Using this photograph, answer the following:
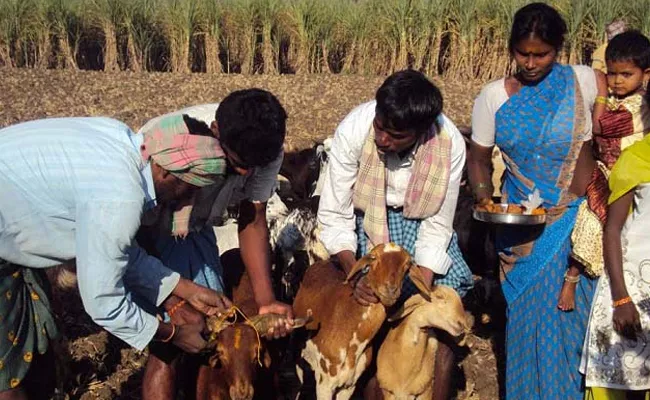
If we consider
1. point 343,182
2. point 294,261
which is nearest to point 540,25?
point 343,182

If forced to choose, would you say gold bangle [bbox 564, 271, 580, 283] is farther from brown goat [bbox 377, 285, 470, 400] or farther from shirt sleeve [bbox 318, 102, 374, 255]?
shirt sleeve [bbox 318, 102, 374, 255]

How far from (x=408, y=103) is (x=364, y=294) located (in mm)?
1032

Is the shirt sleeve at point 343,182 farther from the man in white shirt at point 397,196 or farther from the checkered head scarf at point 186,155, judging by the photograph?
the checkered head scarf at point 186,155

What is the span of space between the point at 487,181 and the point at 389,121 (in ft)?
3.63

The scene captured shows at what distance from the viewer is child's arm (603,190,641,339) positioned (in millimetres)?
4277

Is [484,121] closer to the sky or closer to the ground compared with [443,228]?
closer to the sky

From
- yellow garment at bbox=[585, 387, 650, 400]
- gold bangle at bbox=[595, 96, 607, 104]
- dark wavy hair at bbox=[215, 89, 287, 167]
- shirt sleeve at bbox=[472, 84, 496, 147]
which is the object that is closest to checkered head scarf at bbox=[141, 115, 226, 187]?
dark wavy hair at bbox=[215, 89, 287, 167]

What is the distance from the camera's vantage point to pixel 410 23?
789 inches

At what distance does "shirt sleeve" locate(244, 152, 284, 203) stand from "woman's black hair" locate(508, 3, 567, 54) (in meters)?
1.46

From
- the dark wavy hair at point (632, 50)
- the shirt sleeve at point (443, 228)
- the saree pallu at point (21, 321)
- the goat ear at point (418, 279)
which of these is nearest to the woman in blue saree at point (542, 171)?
the dark wavy hair at point (632, 50)

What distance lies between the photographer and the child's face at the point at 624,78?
4727 mm

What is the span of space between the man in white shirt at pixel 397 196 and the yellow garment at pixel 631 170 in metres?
0.83

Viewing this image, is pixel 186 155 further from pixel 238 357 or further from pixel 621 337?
pixel 621 337

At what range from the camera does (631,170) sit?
13.6 feet
